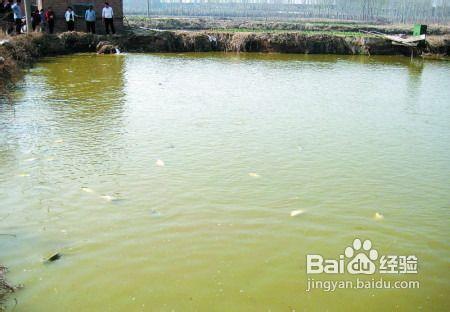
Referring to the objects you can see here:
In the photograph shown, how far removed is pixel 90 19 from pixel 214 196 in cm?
1417

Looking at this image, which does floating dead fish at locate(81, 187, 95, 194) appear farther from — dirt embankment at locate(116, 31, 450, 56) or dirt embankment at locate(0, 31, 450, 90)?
dirt embankment at locate(116, 31, 450, 56)

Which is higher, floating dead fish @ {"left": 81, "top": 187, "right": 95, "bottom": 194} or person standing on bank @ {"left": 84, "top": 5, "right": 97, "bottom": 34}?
person standing on bank @ {"left": 84, "top": 5, "right": 97, "bottom": 34}

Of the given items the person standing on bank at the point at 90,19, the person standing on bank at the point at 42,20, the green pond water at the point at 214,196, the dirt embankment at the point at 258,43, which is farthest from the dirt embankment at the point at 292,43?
the green pond water at the point at 214,196

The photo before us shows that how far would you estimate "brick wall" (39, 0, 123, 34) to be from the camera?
55.8ft

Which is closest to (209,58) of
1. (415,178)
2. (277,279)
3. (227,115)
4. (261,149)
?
(227,115)

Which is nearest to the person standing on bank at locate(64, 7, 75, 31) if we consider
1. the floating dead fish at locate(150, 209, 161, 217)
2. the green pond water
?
the green pond water

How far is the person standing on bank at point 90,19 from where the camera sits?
55.0 feet

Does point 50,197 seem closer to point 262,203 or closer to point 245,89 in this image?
point 262,203

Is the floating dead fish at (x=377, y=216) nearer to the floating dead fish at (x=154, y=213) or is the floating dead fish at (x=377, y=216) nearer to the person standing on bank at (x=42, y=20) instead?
the floating dead fish at (x=154, y=213)

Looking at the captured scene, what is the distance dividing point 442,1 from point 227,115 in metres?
35.8

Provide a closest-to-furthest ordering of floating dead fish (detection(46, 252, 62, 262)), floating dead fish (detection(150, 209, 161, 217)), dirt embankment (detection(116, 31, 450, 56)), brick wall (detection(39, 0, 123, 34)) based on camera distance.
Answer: floating dead fish (detection(46, 252, 62, 262)) → floating dead fish (detection(150, 209, 161, 217)) → brick wall (detection(39, 0, 123, 34)) → dirt embankment (detection(116, 31, 450, 56))

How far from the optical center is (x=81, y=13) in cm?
1766

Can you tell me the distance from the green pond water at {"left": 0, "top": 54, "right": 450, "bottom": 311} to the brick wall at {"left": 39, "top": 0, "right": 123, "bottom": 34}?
348 inches

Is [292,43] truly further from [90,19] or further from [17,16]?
[17,16]
